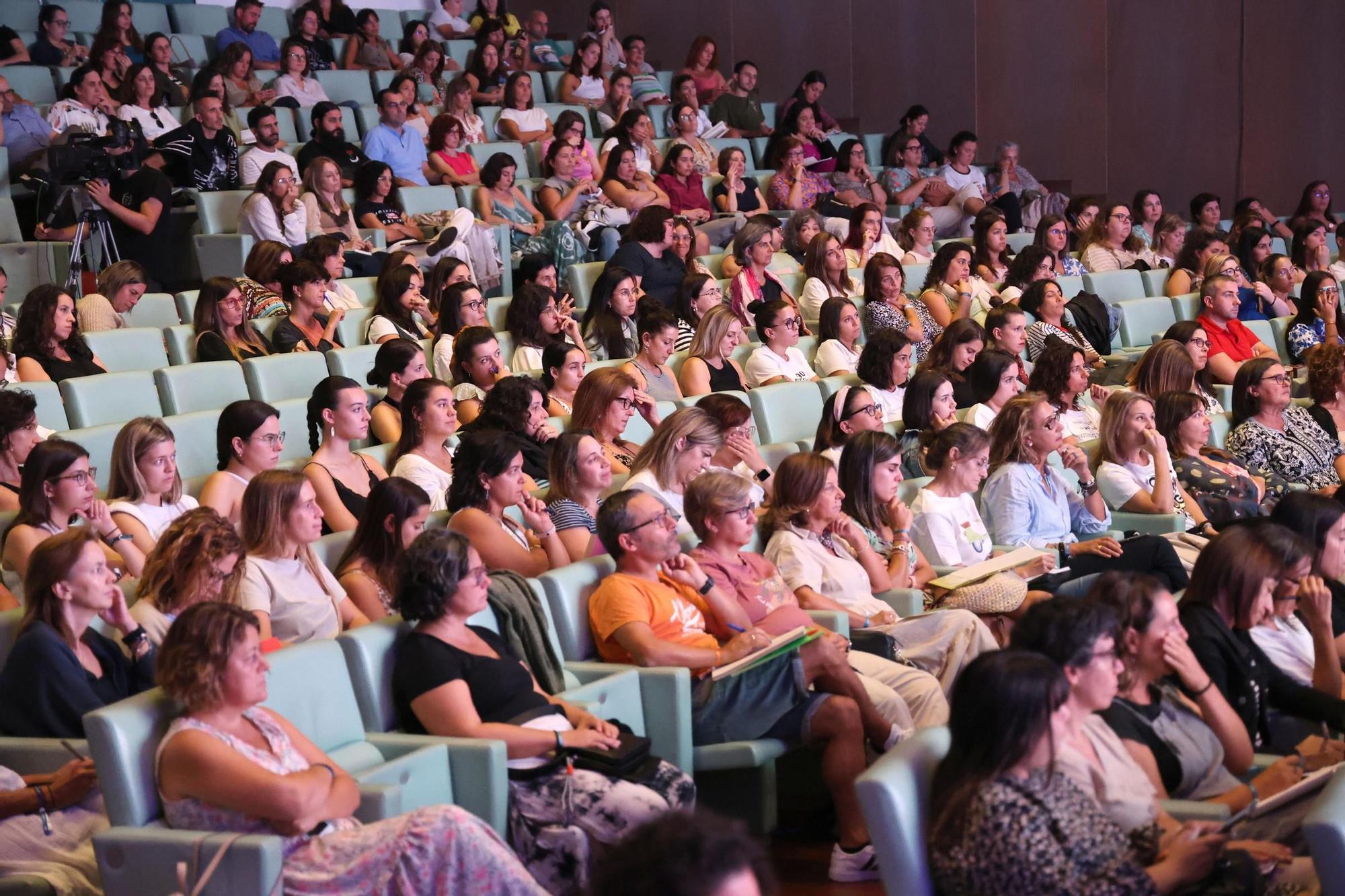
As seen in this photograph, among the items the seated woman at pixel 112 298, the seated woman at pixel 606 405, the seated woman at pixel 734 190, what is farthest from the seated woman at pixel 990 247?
the seated woman at pixel 112 298

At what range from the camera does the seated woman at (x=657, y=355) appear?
5359 millimetres

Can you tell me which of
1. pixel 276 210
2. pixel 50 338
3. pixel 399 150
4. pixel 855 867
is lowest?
pixel 855 867

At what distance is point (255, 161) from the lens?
682cm

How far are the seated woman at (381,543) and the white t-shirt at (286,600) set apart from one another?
90mm

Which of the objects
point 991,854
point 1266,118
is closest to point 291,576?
point 991,854

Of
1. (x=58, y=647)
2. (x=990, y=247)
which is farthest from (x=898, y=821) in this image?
(x=990, y=247)

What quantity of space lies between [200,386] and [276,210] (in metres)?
1.60

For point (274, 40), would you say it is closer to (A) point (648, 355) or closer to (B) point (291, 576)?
(A) point (648, 355)

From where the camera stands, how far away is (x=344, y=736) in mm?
2756

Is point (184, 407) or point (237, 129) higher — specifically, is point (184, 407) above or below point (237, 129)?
below

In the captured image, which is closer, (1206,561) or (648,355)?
(1206,561)

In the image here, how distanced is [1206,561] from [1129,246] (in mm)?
5485

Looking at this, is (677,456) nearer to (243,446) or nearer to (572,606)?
(572,606)

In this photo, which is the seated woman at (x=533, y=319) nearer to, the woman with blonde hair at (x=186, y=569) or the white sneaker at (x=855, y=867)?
the woman with blonde hair at (x=186, y=569)
